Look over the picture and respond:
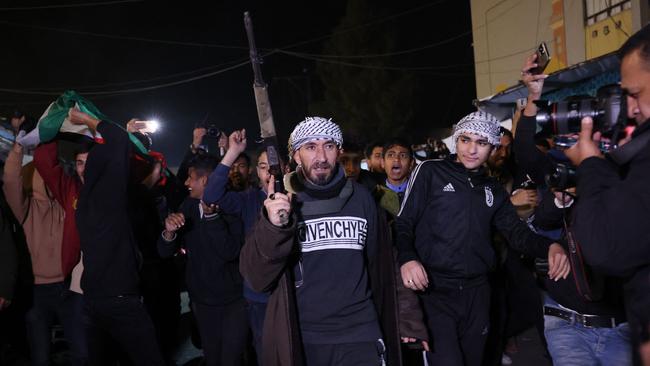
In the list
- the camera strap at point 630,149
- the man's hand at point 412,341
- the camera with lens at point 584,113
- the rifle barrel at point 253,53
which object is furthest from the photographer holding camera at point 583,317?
the rifle barrel at point 253,53

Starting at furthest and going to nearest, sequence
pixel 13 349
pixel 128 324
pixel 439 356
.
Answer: pixel 13 349, pixel 128 324, pixel 439 356

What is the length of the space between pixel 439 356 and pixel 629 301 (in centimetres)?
173

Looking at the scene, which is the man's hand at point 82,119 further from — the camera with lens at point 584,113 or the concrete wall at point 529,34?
the concrete wall at point 529,34

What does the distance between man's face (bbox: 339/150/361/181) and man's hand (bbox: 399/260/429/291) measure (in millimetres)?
1991

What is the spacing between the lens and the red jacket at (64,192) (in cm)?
450

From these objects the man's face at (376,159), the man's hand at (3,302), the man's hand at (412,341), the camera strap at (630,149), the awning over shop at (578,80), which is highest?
the awning over shop at (578,80)

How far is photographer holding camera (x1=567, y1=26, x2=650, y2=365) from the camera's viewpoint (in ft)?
6.37

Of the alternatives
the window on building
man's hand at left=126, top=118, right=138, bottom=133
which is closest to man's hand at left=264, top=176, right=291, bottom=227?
man's hand at left=126, top=118, right=138, bottom=133

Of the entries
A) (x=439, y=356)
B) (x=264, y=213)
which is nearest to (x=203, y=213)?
(x=264, y=213)

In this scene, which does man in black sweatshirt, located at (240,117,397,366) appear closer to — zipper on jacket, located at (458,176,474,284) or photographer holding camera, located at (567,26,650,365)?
zipper on jacket, located at (458,176,474,284)

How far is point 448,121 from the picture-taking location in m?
41.9

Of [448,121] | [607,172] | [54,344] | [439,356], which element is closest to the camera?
[607,172]

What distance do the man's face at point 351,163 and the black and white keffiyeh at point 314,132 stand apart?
1828mm

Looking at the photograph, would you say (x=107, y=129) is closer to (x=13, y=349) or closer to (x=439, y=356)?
(x=439, y=356)
